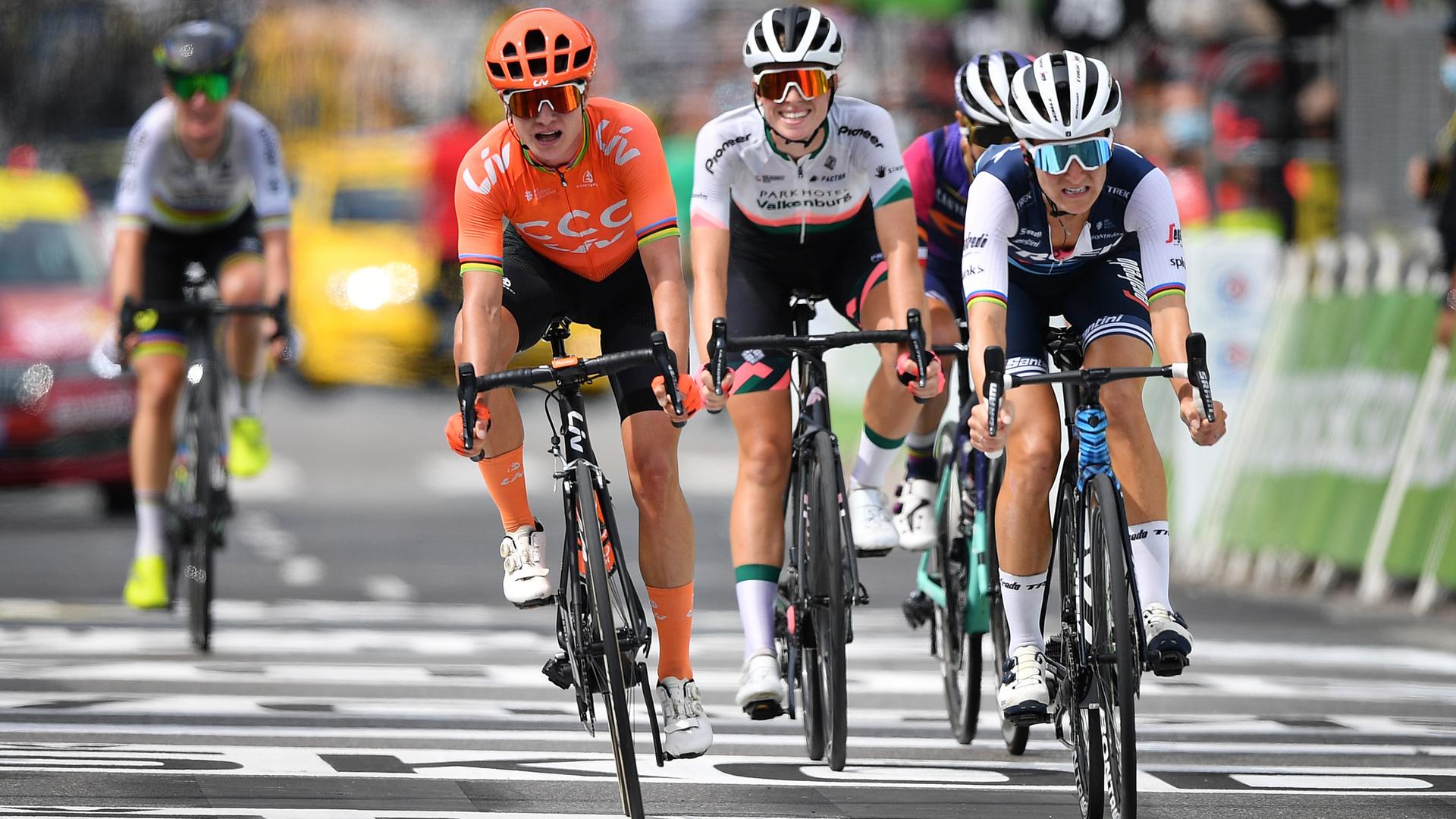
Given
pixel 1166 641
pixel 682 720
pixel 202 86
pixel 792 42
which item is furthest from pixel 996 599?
pixel 202 86

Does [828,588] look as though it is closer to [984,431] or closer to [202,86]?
[984,431]

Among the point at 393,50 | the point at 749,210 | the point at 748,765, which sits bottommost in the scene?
the point at 748,765

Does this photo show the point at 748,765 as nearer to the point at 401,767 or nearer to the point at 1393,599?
the point at 401,767

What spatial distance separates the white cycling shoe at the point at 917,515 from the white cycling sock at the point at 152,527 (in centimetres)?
362

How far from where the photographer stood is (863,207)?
8180 millimetres

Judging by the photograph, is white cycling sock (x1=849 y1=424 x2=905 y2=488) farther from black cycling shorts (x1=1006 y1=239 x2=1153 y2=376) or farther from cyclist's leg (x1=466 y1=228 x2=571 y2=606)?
cyclist's leg (x1=466 y1=228 x2=571 y2=606)

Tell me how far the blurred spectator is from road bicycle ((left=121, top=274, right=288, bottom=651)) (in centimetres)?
586

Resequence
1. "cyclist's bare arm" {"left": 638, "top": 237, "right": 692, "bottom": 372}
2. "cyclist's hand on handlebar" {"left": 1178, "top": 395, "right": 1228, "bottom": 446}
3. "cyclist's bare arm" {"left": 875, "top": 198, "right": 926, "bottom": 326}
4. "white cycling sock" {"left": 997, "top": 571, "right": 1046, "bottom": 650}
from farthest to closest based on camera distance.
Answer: "cyclist's bare arm" {"left": 875, "top": 198, "right": 926, "bottom": 326} < "white cycling sock" {"left": 997, "top": 571, "right": 1046, "bottom": 650} < "cyclist's bare arm" {"left": 638, "top": 237, "right": 692, "bottom": 372} < "cyclist's hand on handlebar" {"left": 1178, "top": 395, "right": 1228, "bottom": 446}

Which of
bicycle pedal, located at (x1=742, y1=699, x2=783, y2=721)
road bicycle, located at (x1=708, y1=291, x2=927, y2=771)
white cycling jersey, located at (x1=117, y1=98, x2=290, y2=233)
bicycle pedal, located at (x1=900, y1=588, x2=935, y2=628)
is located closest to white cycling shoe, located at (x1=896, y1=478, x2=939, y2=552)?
bicycle pedal, located at (x1=900, y1=588, x2=935, y2=628)

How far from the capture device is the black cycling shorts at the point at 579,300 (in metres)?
7.38

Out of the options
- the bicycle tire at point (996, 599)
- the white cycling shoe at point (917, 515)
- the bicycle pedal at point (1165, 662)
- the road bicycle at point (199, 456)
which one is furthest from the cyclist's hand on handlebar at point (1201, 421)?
the road bicycle at point (199, 456)

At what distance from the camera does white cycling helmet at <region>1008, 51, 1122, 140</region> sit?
6738mm

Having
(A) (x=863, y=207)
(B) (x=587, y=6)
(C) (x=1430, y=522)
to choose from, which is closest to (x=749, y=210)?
(A) (x=863, y=207)

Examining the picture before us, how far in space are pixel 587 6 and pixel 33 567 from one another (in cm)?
3683
